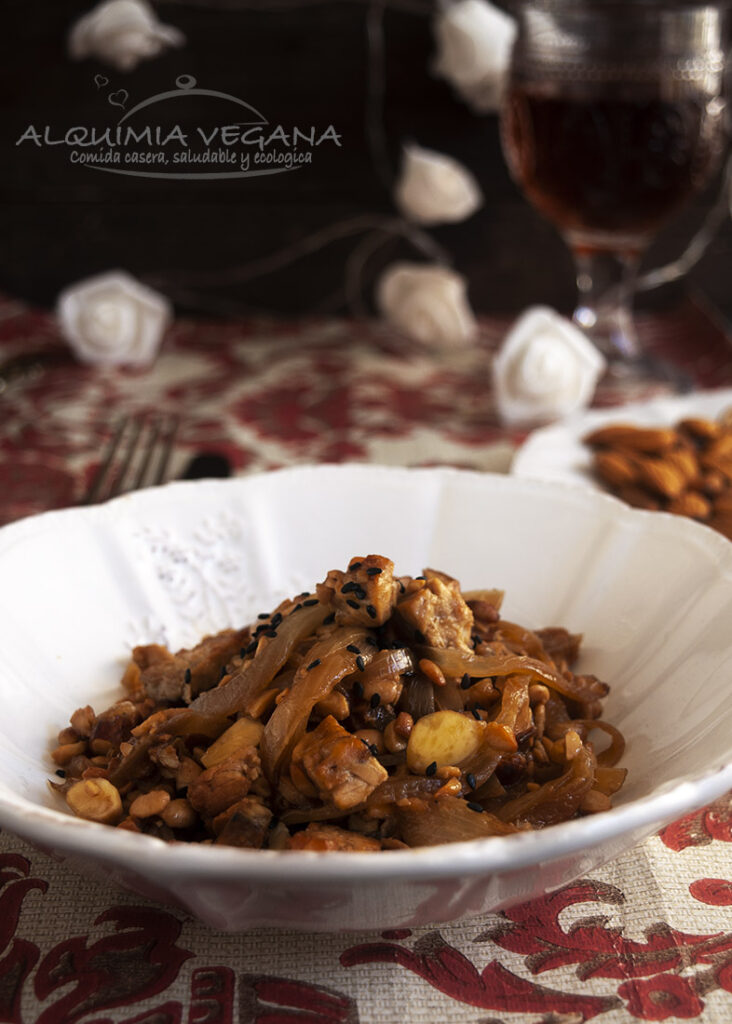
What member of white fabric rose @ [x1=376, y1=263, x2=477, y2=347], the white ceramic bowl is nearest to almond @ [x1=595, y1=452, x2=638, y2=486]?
the white ceramic bowl

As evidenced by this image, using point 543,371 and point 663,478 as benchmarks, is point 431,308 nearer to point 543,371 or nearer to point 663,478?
point 543,371

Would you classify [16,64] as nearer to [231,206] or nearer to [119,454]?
[231,206]

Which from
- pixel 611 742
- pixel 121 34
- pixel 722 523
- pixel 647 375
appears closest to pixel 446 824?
pixel 611 742

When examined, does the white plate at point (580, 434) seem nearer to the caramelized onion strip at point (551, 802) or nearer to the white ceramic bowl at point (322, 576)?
the white ceramic bowl at point (322, 576)

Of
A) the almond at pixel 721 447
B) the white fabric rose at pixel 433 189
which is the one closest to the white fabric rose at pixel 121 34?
the white fabric rose at pixel 433 189

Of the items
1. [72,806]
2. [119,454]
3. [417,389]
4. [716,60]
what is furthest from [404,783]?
[716,60]

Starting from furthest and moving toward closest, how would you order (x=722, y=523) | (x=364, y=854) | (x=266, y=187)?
(x=266, y=187)
(x=722, y=523)
(x=364, y=854)
